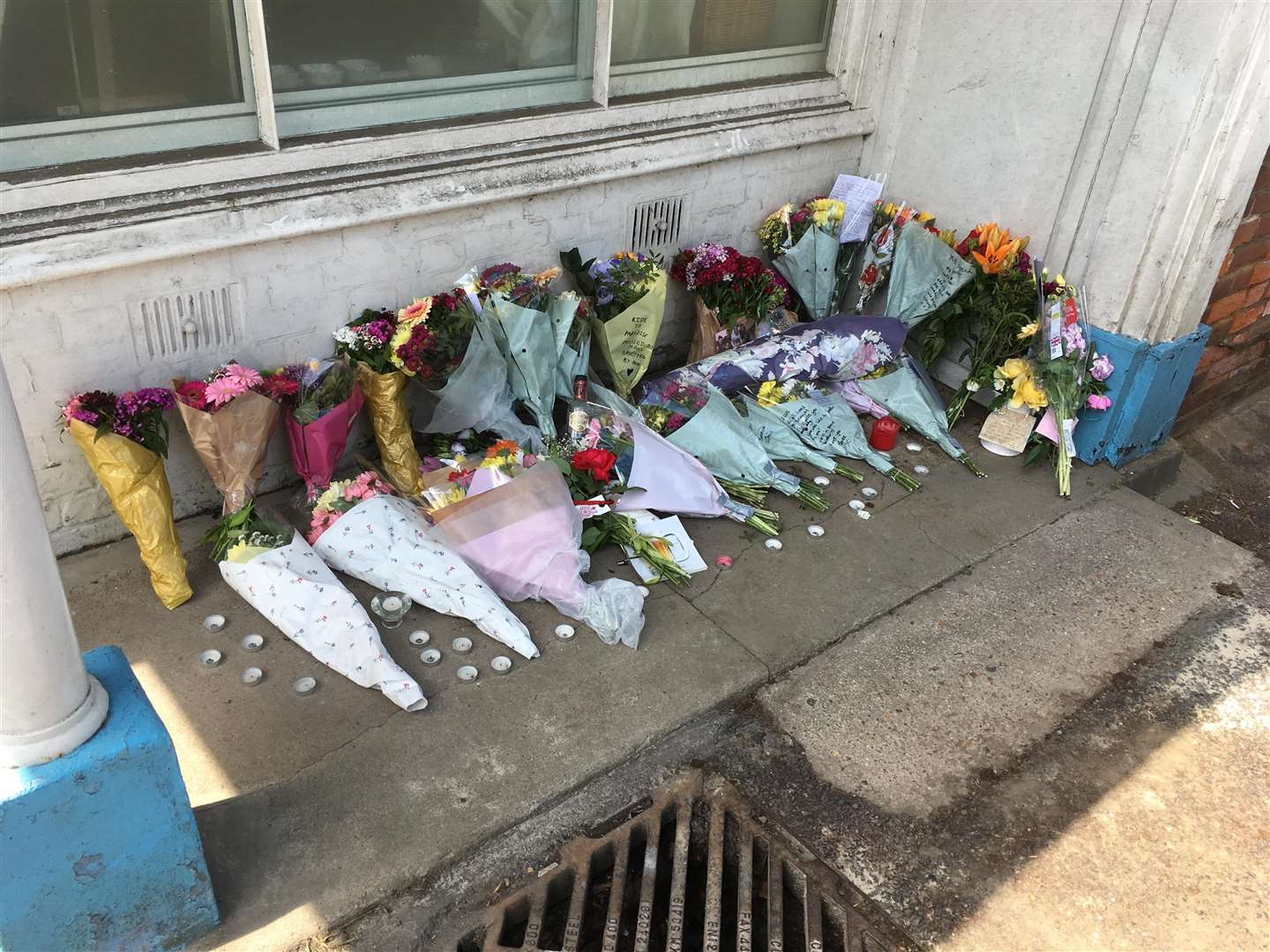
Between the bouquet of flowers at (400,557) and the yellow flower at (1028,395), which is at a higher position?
the yellow flower at (1028,395)

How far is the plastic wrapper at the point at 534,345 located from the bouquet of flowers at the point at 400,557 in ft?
2.20

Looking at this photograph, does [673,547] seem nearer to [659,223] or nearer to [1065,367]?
[659,223]

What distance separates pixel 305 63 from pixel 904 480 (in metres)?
2.68

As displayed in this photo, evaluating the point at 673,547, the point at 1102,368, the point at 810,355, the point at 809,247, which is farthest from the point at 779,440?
the point at 1102,368

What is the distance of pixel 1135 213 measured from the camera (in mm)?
3953

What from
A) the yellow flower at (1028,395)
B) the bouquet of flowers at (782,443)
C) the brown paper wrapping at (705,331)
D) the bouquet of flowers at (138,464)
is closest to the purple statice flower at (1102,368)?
the yellow flower at (1028,395)

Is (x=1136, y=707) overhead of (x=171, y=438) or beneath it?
beneath

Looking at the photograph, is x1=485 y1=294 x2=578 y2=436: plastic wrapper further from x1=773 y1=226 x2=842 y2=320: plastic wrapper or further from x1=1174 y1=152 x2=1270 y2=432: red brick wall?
x1=1174 y1=152 x2=1270 y2=432: red brick wall

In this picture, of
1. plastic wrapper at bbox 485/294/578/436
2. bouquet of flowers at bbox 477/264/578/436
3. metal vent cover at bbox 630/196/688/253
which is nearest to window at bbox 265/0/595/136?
metal vent cover at bbox 630/196/688/253

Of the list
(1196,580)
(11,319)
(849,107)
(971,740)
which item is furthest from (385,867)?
(849,107)

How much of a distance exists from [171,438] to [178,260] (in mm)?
584

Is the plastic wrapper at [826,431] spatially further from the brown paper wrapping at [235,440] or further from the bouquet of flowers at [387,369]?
the brown paper wrapping at [235,440]

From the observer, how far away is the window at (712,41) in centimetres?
416

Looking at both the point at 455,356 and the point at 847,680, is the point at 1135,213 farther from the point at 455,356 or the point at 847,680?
the point at 455,356
